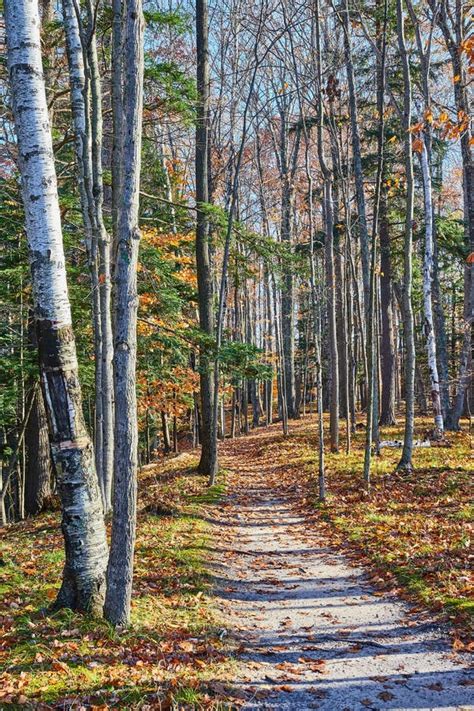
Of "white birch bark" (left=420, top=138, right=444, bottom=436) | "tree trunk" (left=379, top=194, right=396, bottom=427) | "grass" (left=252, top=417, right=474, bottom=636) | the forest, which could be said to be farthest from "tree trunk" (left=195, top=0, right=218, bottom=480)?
"tree trunk" (left=379, top=194, right=396, bottom=427)

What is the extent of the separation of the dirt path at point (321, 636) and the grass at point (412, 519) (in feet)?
1.09

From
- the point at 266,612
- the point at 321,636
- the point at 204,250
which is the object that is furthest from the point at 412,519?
the point at 204,250

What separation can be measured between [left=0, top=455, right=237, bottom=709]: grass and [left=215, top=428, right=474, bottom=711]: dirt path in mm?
334

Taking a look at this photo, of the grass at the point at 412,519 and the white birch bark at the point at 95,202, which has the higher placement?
the white birch bark at the point at 95,202

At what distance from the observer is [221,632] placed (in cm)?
495

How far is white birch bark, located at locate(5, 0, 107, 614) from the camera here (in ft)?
14.4

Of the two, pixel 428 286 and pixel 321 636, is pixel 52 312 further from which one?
pixel 428 286

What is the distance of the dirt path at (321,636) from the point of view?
4004 millimetres

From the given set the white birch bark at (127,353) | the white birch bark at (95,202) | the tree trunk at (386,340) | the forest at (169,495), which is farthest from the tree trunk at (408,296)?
the tree trunk at (386,340)

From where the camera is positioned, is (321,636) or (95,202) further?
(95,202)

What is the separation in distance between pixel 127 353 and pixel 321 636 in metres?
3.21

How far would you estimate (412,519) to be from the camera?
332 inches

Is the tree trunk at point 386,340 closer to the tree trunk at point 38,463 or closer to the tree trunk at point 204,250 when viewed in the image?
the tree trunk at point 204,250

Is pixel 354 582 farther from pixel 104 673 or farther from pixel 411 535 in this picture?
pixel 104 673
